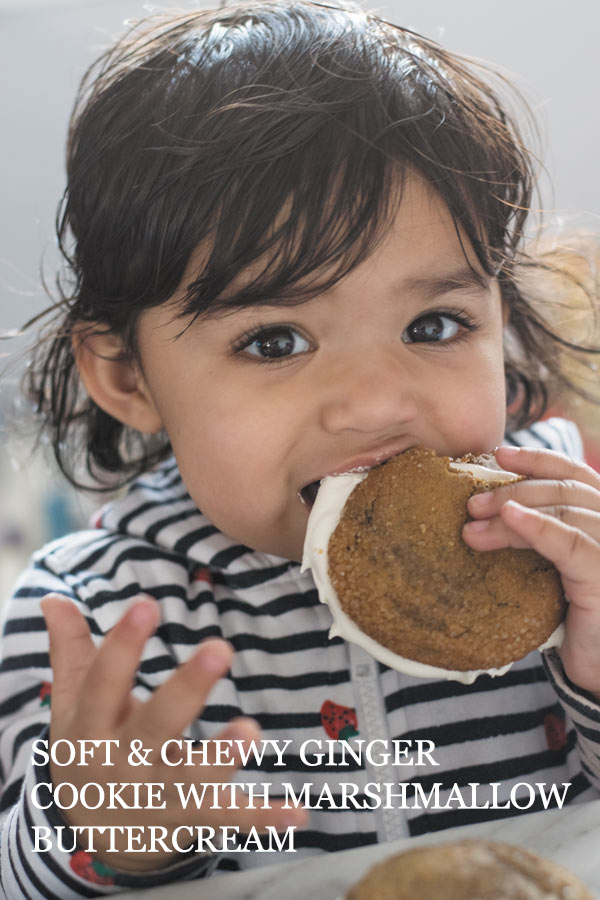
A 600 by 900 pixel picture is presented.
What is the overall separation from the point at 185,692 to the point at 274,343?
47 cm

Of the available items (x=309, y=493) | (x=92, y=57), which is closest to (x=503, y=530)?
(x=309, y=493)

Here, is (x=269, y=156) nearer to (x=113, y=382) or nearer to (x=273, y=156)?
(x=273, y=156)

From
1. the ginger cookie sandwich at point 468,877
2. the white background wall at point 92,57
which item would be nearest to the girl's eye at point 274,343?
the ginger cookie sandwich at point 468,877

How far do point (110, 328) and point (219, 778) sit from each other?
2.23ft

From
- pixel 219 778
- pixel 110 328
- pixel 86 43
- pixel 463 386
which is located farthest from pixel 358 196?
pixel 86 43

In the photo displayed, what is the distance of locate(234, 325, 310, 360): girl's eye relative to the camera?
101 centimetres

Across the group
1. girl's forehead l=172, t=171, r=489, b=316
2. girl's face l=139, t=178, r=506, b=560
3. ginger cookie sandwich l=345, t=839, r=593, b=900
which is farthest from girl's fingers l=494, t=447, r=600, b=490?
ginger cookie sandwich l=345, t=839, r=593, b=900

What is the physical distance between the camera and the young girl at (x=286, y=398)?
0.89 meters

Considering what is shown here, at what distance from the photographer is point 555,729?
3.72 ft

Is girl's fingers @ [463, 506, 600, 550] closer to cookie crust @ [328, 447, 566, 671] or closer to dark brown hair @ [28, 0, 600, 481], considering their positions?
cookie crust @ [328, 447, 566, 671]

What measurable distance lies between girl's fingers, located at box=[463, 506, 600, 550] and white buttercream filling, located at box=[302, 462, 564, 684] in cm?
7

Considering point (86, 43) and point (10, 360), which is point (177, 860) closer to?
point (10, 360)

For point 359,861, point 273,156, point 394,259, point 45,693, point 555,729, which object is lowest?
point 555,729

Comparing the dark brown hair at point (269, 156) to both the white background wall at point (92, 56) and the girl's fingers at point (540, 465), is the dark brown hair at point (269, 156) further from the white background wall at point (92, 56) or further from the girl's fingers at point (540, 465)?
the white background wall at point (92, 56)
